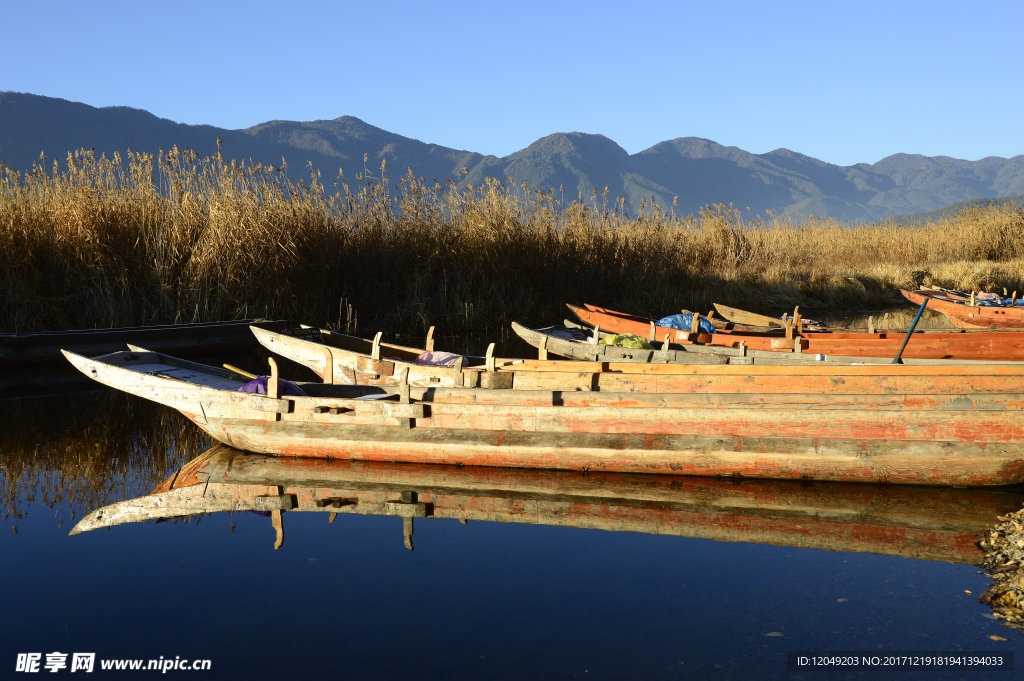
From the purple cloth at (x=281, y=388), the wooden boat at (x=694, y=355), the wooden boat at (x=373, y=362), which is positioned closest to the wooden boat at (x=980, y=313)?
the wooden boat at (x=694, y=355)

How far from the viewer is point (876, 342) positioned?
945cm

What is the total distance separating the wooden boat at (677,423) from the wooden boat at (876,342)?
227 cm

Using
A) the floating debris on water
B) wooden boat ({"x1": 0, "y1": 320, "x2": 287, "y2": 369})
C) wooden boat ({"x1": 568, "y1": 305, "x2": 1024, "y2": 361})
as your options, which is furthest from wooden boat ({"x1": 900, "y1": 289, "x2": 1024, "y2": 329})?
wooden boat ({"x1": 0, "y1": 320, "x2": 287, "y2": 369})

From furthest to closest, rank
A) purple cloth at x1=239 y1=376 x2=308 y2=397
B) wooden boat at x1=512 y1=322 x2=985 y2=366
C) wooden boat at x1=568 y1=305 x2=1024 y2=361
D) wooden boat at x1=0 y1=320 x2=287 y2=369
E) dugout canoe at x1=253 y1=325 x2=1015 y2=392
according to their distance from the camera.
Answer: wooden boat at x1=0 y1=320 x2=287 y2=369
wooden boat at x1=568 y1=305 x2=1024 y2=361
wooden boat at x1=512 y1=322 x2=985 y2=366
dugout canoe at x1=253 y1=325 x2=1015 y2=392
purple cloth at x1=239 y1=376 x2=308 y2=397

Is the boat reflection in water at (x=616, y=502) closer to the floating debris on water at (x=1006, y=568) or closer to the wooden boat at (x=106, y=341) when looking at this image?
the floating debris on water at (x=1006, y=568)

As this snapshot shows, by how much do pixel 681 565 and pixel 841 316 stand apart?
14971 mm

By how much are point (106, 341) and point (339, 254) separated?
156 inches

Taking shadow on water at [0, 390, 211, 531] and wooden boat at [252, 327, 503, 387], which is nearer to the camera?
shadow on water at [0, 390, 211, 531]

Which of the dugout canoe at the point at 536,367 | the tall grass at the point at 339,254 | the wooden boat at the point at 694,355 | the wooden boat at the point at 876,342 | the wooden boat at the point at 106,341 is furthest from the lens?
the tall grass at the point at 339,254

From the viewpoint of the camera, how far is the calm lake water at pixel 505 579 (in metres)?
3.87

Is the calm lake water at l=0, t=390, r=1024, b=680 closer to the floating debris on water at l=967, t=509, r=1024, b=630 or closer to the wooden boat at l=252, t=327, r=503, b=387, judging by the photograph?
the floating debris on water at l=967, t=509, r=1024, b=630

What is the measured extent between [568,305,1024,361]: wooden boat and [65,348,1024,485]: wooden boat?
2.27 metres

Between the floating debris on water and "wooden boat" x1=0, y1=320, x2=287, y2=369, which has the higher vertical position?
"wooden boat" x1=0, y1=320, x2=287, y2=369

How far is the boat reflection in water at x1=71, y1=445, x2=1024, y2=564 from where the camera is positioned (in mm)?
5348
